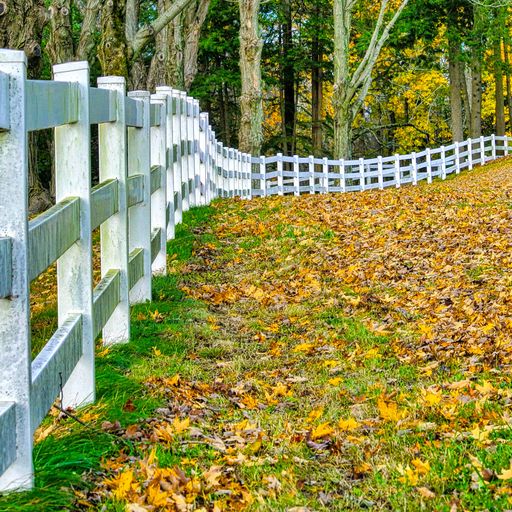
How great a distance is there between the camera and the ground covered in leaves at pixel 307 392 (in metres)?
3.96

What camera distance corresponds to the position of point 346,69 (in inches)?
1231

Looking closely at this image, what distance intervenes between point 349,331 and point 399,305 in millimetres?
939

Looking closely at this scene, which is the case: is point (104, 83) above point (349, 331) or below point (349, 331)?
above

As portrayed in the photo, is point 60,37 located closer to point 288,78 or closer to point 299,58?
point 299,58

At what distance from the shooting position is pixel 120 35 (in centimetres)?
1510

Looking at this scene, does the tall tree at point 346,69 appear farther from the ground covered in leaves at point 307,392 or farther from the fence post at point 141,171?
the fence post at point 141,171

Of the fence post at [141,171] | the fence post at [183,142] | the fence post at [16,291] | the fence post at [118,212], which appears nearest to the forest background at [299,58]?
the fence post at [183,142]

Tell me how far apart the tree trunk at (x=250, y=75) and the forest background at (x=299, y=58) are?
32 millimetres

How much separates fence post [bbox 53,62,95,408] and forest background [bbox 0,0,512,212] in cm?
1049

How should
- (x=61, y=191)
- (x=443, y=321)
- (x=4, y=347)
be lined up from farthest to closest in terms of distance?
1. (x=443, y=321)
2. (x=61, y=191)
3. (x=4, y=347)

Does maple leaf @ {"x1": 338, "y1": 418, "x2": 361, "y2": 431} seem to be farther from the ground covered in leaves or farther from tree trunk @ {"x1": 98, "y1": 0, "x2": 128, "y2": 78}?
tree trunk @ {"x1": 98, "y1": 0, "x2": 128, "y2": 78}

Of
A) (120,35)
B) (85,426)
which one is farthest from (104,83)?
(120,35)

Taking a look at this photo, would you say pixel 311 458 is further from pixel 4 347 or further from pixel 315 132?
pixel 315 132

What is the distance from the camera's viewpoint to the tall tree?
30.5 m
